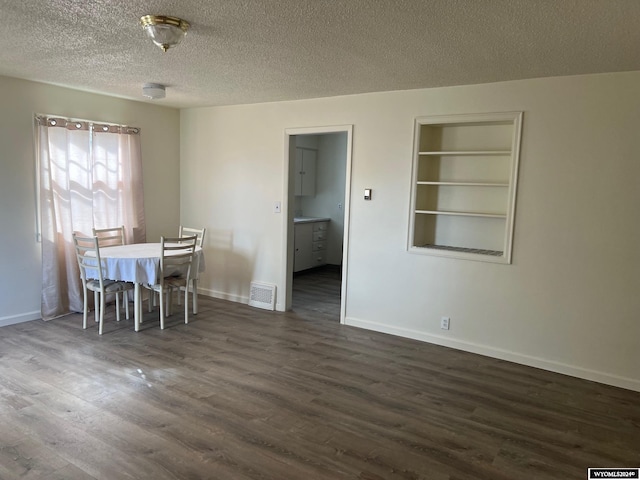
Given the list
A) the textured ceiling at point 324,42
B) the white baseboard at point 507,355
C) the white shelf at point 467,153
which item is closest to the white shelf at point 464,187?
the white shelf at point 467,153

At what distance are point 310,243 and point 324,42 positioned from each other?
4748 millimetres

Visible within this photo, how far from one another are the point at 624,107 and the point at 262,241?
366cm

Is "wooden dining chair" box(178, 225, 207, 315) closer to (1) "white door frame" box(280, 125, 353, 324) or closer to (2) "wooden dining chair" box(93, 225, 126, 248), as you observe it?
(2) "wooden dining chair" box(93, 225, 126, 248)

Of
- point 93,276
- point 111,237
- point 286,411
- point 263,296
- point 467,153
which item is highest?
point 467,153

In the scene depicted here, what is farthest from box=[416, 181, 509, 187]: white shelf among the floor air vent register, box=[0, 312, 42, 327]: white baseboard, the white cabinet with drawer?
box=[0, 312, 42, 327]: white baseboard

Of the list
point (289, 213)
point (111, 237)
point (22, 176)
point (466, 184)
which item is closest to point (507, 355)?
point (466, 184)

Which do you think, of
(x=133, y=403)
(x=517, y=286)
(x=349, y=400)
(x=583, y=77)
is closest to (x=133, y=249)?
(x=133, y=403)

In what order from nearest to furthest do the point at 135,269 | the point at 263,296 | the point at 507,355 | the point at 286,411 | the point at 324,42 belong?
the point at 324,42 < the point at 286,411 < the point at 507,355 < the point at 135,269 < the point at 263,296

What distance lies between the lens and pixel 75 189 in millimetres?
4789

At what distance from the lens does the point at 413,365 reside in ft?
12.4

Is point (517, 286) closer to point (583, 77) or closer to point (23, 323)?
point (583, 77)

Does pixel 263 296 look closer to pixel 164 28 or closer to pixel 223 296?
pixel 223 296

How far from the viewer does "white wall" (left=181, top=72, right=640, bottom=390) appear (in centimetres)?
343

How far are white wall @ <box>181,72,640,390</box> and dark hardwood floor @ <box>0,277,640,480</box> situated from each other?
0.96 feet
